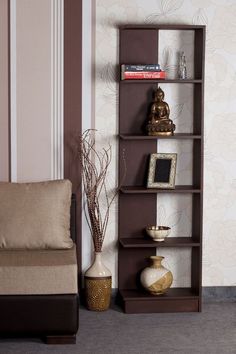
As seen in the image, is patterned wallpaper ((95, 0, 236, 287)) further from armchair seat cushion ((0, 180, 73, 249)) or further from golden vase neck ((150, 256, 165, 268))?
armchair seat cushion ((0, 180, 73, 249))

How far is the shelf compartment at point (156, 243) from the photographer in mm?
5312

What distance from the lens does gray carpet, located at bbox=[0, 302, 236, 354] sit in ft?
14.7

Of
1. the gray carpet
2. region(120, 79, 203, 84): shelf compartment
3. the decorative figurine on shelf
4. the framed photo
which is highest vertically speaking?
region(120, 79, 203, 84): shelf compartment

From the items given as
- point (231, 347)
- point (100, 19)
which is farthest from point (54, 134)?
point (231, 347)

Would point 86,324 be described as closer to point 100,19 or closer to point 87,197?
point 87,197

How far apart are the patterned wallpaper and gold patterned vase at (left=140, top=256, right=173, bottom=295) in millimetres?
285

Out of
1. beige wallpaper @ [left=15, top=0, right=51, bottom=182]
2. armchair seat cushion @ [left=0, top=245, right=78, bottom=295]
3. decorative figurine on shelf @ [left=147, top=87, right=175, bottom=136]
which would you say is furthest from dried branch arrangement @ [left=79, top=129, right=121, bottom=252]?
armchair seat cushion @ [left=0, top=245, right=78, bottom=295]

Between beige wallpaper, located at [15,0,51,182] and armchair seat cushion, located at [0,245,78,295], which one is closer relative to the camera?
armchair seat cushion, located at [0,245,78,295]

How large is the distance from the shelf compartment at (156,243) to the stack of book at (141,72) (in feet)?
3.67

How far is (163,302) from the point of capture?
530 centimetres

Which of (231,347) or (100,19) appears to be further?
(100,19)

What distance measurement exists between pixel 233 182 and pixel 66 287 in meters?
1.66

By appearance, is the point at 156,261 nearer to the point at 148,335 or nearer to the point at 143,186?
the point at 143,186

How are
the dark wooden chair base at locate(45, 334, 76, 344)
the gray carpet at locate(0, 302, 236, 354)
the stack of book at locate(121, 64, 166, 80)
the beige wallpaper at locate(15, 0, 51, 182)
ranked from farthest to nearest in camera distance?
the beige wallpaper at locate(15, 0, 51, 182) < the stack of book at locate(121, 64, 166, 80) < the dark wooden chair base at locate(45, 334, 76, 344) < the gray carpet at locate(0, 302, 236, 354)
